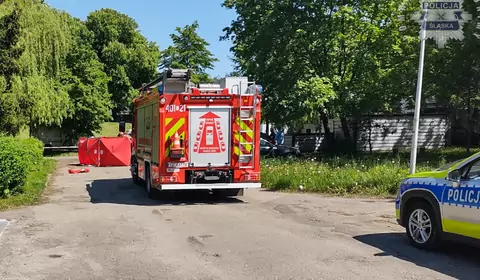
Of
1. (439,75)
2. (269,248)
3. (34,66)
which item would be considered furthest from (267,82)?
(269,248)

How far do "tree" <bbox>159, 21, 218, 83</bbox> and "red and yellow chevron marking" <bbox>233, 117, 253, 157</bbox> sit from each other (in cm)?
3301

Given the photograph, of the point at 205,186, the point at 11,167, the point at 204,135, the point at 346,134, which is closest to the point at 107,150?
the point at 346,134

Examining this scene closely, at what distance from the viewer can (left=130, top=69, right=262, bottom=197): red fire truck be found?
12906mm

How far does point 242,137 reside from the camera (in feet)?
43.7

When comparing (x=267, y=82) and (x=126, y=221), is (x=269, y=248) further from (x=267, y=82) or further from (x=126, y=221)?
(x=267, y=82)

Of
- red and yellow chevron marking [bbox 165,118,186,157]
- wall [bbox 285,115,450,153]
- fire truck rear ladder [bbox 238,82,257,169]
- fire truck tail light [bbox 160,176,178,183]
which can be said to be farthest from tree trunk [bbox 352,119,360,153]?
fire truck tail light [bbox 160,176,178,183]

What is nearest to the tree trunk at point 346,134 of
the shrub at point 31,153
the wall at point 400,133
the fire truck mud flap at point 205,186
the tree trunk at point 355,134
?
the tree trunk at point 355,134

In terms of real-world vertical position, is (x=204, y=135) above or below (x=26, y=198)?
above

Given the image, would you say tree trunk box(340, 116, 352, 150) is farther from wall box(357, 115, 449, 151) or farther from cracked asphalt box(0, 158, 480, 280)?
cracked asphalt box(0, 158, 480, 280)

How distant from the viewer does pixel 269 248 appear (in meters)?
7.95

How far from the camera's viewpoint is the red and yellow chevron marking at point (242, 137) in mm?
13266

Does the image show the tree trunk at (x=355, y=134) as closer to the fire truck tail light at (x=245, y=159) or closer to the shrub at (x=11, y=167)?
the fire truck tail light at (x=245, y=159)

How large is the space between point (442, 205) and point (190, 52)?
40.8 metres

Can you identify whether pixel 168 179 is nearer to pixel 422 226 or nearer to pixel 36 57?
pixel 422 226
